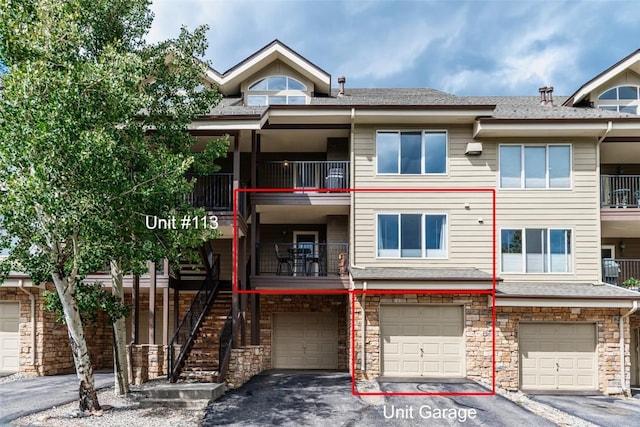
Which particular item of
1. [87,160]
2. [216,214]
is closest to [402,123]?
[216,214]

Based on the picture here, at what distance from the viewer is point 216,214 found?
534 inches

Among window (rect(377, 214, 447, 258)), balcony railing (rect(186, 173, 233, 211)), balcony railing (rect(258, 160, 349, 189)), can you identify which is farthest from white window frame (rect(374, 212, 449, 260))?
balcony railing (rect(186, 173, 233, 211))

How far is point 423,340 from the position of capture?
1413 centimetres

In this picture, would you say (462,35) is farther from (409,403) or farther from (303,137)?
(409,403)

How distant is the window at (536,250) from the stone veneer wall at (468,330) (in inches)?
73.5

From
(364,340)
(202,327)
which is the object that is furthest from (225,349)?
(364,340)

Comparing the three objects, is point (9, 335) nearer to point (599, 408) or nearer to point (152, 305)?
point (152, 305)

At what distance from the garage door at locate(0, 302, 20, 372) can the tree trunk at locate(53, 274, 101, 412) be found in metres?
7.65

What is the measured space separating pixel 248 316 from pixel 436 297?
6360 millimetres

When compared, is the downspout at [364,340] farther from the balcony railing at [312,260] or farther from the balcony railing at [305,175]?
the balcony railing at [305,175]

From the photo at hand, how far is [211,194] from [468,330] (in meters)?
8.36

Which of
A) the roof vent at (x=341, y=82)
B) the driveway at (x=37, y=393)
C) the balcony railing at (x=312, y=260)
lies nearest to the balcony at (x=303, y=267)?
the balcony railing at (x=312, y=260)

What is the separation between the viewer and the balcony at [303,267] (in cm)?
1515

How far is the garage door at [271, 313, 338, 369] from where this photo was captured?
17.3 metres
